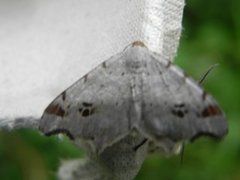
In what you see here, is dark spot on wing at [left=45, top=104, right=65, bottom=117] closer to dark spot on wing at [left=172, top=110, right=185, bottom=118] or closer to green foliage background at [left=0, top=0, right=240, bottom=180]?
dark spot on wing at [left=172, top=110, right=185, bottom=118]

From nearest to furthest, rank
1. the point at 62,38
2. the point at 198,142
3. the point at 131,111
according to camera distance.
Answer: the point at 131,111
the point at 62,38
the point at 198,142

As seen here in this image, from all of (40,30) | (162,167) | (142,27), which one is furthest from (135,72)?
(162,167)

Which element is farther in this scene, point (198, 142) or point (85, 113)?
point (198, 142)

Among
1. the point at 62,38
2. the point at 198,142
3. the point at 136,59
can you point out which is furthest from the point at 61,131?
the point at 198,142

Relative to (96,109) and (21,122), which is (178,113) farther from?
(21,122)

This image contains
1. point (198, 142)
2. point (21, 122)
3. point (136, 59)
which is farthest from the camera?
point (198, 142)

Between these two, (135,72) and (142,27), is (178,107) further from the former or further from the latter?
(142,27)

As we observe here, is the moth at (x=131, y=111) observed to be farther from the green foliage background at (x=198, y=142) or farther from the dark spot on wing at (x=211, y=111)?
the green foliage background at (x=198, y=142)
